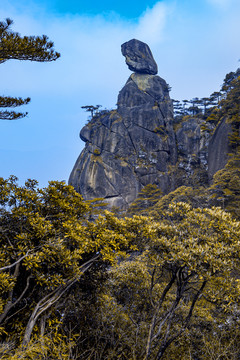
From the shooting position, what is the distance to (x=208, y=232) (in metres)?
6.73

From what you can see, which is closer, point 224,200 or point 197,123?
point 224,200

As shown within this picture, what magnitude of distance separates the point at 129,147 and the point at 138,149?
6.50 ft

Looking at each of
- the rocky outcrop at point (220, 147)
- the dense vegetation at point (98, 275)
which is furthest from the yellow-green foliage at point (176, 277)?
the rocky outcrop at point (220, 147)

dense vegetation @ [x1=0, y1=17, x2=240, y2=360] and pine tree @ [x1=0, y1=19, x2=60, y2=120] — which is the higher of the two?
pine tree @ [x1=0, y1=19, x2=60, y2=120]

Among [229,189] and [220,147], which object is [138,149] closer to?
[220,147]

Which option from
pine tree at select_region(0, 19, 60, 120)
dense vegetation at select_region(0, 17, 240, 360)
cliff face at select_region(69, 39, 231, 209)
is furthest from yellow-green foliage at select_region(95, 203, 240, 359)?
cliff face at select_region(69, 39, 231, 209)

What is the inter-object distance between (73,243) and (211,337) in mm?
6065

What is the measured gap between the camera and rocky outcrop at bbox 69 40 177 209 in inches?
1924

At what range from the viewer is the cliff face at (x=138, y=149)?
48781 millimetres

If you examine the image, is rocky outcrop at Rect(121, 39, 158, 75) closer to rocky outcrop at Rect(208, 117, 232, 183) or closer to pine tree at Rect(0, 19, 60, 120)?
rocky outcrop at Rect(208, 117, 232, 183)

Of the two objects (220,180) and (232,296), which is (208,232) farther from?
(220,180)

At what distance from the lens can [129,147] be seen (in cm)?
5156

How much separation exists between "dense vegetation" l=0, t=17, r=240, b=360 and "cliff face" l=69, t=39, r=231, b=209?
38.9 meters

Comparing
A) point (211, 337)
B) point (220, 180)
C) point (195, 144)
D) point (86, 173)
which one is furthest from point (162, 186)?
point (211, 337)
